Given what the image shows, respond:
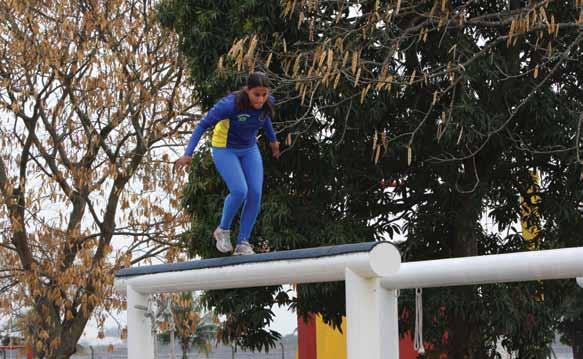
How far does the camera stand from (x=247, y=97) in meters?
6.55

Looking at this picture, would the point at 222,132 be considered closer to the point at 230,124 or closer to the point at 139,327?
the point at 230,124

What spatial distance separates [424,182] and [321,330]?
267 inches

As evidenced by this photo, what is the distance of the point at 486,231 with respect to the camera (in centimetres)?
1284

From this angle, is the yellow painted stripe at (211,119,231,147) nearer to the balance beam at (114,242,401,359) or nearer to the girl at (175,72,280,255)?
the girl at (175,72,280,255)

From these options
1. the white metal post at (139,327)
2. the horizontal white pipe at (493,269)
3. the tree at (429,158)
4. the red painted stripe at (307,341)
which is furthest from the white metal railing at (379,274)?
the red painted stripe at (307,341)

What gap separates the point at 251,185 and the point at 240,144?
0.28m

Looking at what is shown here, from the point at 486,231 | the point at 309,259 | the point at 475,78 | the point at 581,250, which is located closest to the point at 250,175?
the point at 309,259

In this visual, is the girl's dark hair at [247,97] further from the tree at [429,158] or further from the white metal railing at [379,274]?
the tree at [429,158]

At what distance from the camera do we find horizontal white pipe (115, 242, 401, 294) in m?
4.64

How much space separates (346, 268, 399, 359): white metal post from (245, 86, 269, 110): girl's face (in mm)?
1995

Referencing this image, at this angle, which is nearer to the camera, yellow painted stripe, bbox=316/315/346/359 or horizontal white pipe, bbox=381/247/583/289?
horizontal white pipe, bbox=381/247/583/289

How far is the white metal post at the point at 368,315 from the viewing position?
473cm

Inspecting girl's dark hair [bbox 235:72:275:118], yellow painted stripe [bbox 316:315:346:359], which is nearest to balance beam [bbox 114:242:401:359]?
girl's dark hair [bbox 235:72:275:118]

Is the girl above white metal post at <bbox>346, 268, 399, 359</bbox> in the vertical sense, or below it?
above
